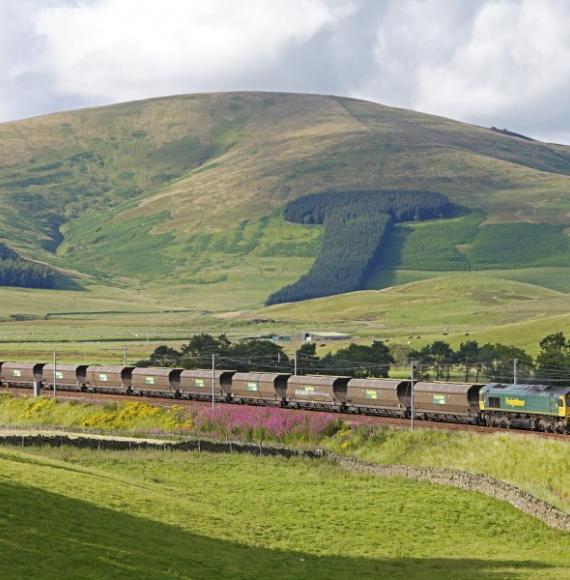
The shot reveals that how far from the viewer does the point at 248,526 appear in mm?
48906

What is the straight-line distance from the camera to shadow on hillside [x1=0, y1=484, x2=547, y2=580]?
33125 millimetres

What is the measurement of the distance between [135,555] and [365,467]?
115ft

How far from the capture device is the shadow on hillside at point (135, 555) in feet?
109

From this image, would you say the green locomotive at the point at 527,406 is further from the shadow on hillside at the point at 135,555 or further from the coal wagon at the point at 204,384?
the coal wagon at the point at 204,384

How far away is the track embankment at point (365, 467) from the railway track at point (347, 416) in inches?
354

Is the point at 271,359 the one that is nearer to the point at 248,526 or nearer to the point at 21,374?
the point at 21,374

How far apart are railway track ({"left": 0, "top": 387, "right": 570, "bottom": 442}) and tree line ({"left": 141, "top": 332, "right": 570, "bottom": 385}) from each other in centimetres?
3193

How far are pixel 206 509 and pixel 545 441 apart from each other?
1028 inches

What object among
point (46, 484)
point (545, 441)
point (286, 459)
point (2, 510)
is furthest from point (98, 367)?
point (2, 510)

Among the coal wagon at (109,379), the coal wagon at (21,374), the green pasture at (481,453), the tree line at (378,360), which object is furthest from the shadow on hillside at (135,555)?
the tree line at (378,360)

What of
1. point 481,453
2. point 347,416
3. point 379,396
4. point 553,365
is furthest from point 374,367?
point 481,453

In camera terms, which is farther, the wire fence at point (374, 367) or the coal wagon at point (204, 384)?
the wire fence at point (374, 367)

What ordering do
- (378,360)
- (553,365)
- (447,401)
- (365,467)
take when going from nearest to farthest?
1. (365,467)
2. (447,401)
3. (553,365)
4. (378,360)

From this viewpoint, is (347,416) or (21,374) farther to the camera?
(21,374)
